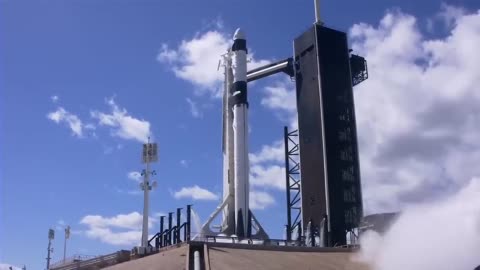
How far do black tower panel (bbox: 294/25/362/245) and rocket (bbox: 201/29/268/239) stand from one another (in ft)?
24.2

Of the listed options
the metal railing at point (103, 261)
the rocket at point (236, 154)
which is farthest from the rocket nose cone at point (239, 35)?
the metal railing at point (103, 261)

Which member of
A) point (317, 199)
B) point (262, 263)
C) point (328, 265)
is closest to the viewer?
point (262, 263)

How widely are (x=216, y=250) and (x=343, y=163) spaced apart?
28360mm

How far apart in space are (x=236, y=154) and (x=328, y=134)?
12538 mm

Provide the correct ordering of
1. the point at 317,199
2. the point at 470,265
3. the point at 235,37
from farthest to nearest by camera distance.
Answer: the point at 235,37, the point at 317,199, the point at 470,265

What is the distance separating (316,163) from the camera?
234 feet

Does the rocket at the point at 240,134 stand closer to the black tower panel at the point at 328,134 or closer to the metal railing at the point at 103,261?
the black tower panel at the point at 328,134

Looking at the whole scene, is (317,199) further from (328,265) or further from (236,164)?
(328,265)

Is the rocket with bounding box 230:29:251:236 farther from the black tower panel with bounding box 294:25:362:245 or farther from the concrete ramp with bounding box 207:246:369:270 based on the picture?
the concrete ramp with bounding box 207:246:369:270

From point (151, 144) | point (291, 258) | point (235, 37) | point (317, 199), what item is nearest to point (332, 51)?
point (235, 37)

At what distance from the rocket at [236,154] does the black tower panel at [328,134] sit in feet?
24.2

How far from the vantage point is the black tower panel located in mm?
69062

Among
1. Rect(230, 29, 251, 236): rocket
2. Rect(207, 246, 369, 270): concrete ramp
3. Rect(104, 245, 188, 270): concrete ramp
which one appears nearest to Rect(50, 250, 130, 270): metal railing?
Rect(104, 245, 188, 270): concrete ramp

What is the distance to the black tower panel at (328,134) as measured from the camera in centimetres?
6906
